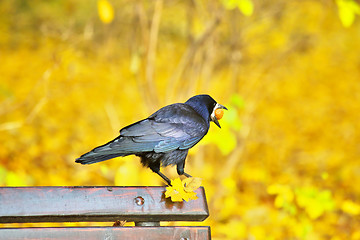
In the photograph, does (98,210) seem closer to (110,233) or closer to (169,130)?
(110,233)

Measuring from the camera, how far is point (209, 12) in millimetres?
4480

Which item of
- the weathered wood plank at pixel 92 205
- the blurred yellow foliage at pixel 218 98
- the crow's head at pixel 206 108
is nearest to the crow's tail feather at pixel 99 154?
the weathered wood plank at pixel 92 205

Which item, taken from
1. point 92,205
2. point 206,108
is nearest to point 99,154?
point 92,205

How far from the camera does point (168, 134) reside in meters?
1.95

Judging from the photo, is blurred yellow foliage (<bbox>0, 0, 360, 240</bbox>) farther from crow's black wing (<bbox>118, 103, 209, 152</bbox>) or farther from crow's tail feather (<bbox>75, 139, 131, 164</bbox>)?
crow's tail feather (<bbox>75, 139, 131, 164</bbox>)

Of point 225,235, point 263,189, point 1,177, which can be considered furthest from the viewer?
point 263,189

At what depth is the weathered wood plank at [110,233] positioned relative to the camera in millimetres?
1807

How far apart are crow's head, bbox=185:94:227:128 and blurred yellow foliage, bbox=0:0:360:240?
1353mm

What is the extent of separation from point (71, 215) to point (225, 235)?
3.21 m

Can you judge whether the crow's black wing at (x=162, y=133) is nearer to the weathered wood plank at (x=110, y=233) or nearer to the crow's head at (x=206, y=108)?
the crow's head at (x=206, y=108)

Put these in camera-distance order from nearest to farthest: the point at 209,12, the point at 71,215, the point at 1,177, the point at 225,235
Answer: the point at 71,215
the point at 1,177
the point at 209,12
the point at 225,235

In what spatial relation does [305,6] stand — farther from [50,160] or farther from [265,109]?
[50,160]

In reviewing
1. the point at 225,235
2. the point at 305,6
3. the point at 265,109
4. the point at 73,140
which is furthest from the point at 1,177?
the point at 305,6

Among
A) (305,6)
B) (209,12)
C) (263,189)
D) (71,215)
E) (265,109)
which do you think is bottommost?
(71,215)
